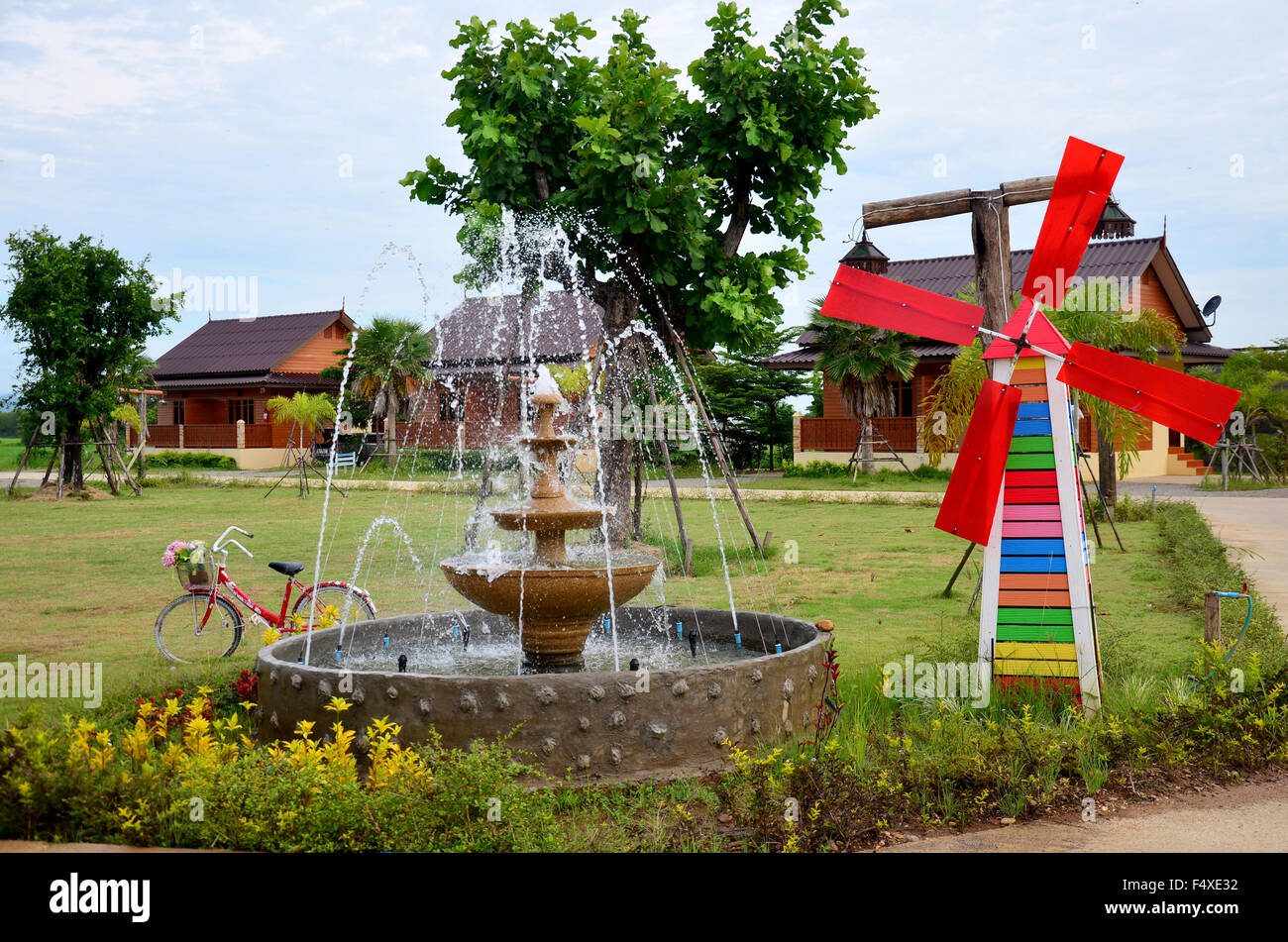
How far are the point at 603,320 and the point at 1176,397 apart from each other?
330 inches

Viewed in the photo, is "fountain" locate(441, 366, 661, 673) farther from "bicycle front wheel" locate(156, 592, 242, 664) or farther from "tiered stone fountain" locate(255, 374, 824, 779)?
"bicycle front wheel" locate(156, 592, 242, 664)

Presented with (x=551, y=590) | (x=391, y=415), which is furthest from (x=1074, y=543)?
(x=391, y=415)

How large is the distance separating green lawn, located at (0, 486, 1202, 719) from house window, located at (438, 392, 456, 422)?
731 inches

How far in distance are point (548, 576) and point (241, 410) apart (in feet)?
148

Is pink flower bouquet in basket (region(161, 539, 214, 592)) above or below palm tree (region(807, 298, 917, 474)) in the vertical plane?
below

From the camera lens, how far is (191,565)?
9.07 m

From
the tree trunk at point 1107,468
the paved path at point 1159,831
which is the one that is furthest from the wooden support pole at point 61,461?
the paved path at point 1159,831

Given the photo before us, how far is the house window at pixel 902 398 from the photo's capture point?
115 feet

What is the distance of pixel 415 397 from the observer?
140 feet

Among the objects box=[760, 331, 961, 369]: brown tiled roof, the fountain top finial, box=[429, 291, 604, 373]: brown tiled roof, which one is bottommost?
the fountain top finial

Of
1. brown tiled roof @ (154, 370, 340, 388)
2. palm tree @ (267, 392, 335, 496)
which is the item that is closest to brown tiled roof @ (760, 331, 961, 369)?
palm tree @ (267, 392, 335, 496)

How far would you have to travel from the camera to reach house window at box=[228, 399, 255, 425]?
1879 inches

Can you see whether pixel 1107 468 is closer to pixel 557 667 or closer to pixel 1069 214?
pixel 1069 214

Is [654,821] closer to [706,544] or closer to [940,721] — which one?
[940,721]
